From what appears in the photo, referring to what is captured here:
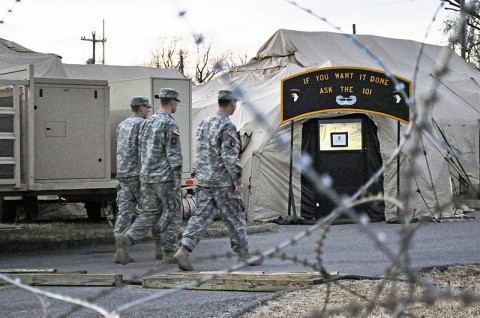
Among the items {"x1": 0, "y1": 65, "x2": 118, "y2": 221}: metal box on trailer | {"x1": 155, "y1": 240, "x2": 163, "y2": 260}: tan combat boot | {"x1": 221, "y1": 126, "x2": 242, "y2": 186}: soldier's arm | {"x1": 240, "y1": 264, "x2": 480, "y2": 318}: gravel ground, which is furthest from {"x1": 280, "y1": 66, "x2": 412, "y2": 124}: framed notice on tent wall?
{"x1": 240, "y1": 264, "x2": 480, "y2": 318}: gravel ground

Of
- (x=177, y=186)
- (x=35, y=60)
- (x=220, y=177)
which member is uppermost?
(x=35, y=60)

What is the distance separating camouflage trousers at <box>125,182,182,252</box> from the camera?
429 inches

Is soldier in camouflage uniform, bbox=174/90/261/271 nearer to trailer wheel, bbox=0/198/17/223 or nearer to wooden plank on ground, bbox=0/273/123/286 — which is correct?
wooden plank on ground, bbox=0/273/123/286

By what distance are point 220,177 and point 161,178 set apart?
2.69 feet

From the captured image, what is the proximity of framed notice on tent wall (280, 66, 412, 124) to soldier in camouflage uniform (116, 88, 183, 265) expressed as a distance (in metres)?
8.30

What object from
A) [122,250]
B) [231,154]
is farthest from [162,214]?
[231,154]

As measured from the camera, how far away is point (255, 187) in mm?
19688

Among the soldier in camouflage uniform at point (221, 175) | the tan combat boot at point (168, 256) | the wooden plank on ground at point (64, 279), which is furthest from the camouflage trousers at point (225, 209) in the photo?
the wooden plank on ground at point (64, 279)

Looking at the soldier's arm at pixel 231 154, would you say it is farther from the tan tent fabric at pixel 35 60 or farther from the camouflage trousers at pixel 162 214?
the tan tent fabric at pixel 35 60

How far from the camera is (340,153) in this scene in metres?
19.2

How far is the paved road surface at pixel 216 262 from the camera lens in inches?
295

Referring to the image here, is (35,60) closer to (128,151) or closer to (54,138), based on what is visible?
(54,138)

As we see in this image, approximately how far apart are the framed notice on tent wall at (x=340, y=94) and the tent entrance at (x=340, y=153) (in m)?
0.47

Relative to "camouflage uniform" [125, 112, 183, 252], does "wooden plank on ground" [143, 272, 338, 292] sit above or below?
below
